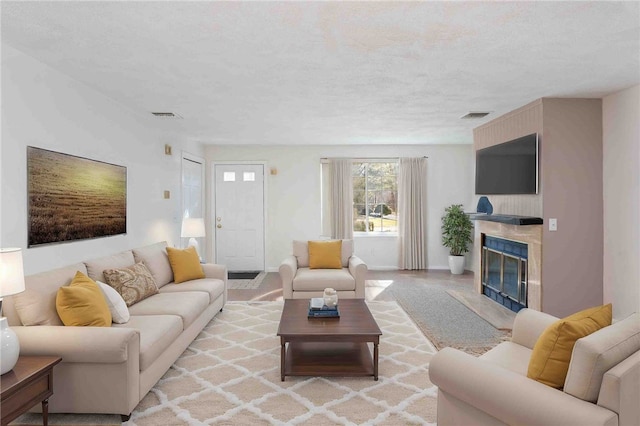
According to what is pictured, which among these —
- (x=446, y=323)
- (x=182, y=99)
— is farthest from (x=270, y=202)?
(x=446, y=323)

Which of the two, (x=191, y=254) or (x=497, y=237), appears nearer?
(x=191, y=254)

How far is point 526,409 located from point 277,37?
2467mm

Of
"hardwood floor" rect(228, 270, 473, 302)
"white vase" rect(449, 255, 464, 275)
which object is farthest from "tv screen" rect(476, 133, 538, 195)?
"white vase" rect(449, 255, 464, 275)

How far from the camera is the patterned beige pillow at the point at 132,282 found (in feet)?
11.3

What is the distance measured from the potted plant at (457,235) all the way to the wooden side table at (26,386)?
21.1 ft

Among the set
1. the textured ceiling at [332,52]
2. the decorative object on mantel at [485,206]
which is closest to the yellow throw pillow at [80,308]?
the textured ceiling at [332,52]

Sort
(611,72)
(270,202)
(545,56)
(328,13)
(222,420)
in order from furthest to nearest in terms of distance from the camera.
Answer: (270,202), (611,72), (545,56), (222,420), (328,13)

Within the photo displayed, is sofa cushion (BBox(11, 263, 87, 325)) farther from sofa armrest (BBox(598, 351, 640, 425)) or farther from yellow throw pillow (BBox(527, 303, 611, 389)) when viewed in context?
sofa armrest (BBox(598, 351, 640, 425))

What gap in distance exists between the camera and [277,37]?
261cm

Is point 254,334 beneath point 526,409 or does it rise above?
beneath

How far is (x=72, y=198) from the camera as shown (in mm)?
3463

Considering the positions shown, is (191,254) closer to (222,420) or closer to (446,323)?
(222,420)

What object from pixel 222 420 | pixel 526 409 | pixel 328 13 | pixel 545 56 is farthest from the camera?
pixel 545 56

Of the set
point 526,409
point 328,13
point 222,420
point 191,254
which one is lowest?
point 222,420
